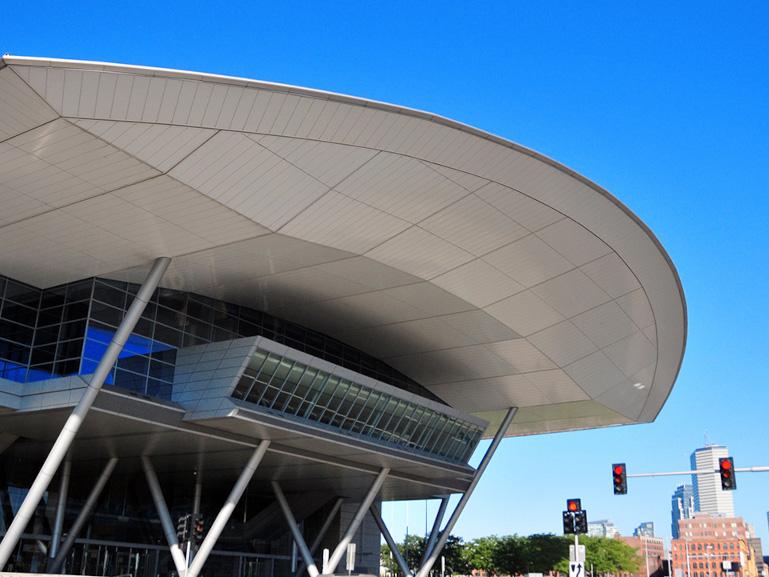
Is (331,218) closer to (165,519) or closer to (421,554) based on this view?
(165,519)

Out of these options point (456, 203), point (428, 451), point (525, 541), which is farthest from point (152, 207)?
point (525, 541)

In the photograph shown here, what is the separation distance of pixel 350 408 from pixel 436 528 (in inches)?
582

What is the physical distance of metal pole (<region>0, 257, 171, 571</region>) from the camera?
2433cm

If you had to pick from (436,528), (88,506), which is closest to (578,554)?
(88,506)

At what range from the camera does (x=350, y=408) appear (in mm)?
35750

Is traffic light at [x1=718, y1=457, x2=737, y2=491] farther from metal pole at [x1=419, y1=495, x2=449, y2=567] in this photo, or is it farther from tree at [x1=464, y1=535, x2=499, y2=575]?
tree at [x1=464, y1=535, x2=499, y2=575]

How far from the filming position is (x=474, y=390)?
43.8 meters

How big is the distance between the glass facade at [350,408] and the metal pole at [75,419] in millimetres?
5015

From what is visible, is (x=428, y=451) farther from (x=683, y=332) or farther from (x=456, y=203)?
(x=456, y=203)

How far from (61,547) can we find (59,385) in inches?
505

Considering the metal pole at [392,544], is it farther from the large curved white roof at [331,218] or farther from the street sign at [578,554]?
the street sign at [578,554]

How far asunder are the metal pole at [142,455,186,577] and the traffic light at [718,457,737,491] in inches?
749

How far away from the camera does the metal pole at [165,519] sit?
3166 cm

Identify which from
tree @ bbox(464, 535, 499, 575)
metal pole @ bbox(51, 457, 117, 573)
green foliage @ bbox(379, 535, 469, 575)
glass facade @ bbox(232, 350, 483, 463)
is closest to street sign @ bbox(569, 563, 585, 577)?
glass facade @ bbox(232, 350, 483, 463)
